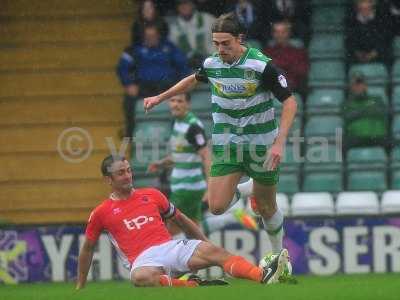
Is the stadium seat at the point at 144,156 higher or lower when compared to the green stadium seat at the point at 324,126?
lower

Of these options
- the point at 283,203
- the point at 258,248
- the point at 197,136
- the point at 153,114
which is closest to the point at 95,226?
the point at 197,136

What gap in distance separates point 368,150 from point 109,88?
3379mm

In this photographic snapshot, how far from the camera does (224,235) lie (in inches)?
483

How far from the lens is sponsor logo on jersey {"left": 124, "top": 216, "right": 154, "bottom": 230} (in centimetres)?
899

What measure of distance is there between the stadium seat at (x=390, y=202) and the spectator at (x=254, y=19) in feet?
8.65

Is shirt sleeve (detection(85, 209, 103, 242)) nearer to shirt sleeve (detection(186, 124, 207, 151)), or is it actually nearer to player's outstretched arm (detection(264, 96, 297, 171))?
player's outstretched arm (detection(264, 96, 297, 171))

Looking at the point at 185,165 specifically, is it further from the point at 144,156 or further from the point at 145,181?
the point at 144,156

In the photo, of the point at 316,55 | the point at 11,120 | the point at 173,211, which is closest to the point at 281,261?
the point at 173,211

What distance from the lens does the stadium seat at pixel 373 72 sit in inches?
534

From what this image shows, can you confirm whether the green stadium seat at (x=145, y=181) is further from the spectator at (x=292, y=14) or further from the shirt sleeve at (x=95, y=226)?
the shirt sleeve at (x=95, y=226)

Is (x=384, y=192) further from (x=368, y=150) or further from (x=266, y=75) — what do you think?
(x=266, y=75)

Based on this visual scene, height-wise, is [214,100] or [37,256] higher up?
[214,100]

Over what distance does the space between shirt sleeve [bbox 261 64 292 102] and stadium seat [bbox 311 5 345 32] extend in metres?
5.83

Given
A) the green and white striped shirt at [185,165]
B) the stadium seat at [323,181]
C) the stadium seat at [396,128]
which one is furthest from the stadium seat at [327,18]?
the green and white striped shirt at [185,165]
